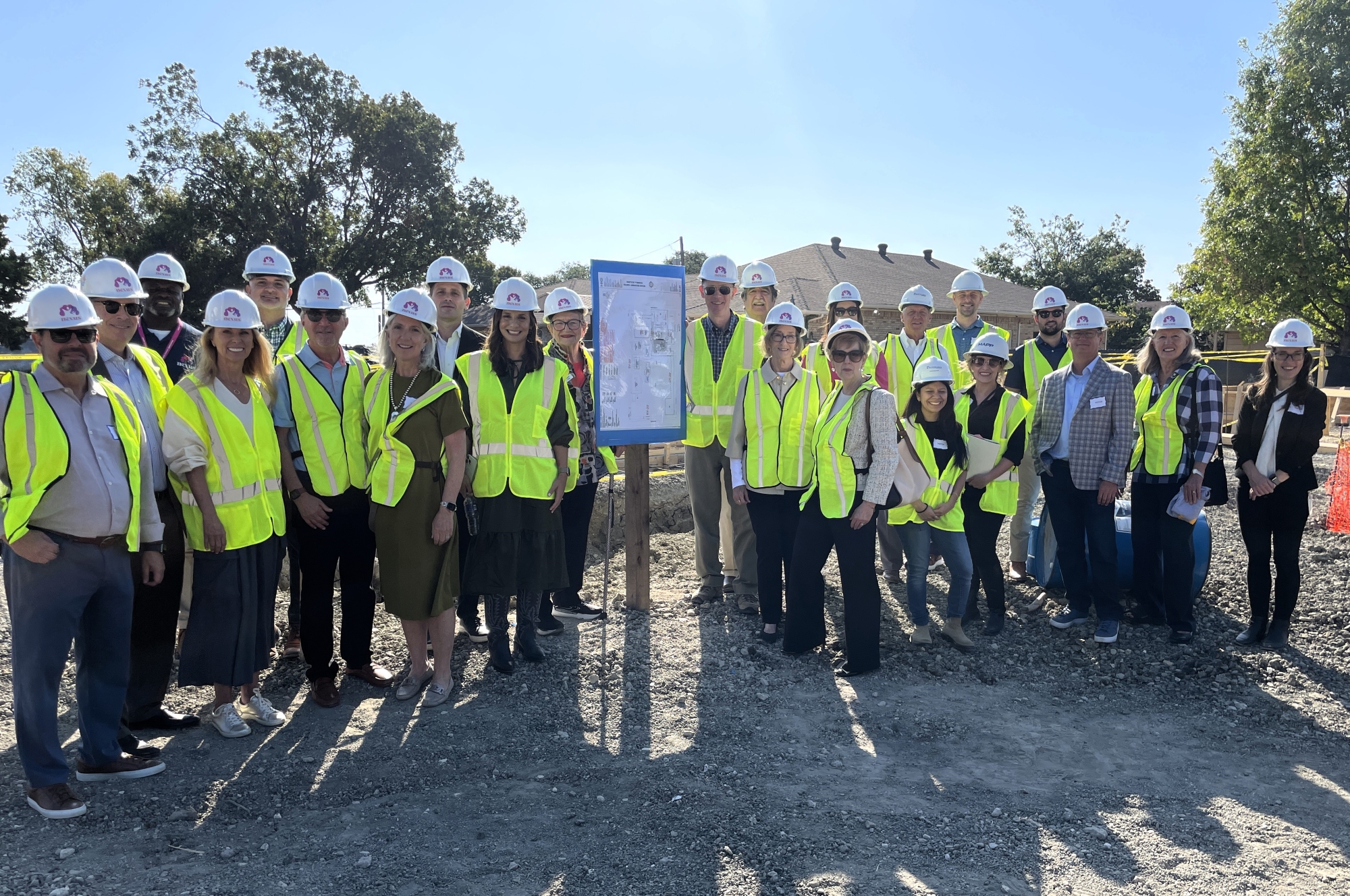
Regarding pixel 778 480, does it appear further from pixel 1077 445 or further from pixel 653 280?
pixel 1077 445

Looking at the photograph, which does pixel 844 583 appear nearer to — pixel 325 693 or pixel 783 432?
pixel 783 432

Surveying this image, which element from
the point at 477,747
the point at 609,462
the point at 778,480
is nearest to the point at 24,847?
the point at 477,747

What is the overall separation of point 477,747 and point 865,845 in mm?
1904

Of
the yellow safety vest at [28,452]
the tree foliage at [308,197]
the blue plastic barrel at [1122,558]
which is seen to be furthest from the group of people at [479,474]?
the tree foliage at [308,197]

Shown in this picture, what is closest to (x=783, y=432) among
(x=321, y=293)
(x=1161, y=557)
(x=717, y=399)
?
(x=717, y=399)

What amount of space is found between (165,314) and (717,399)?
342cm

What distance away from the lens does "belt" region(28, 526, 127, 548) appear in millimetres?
3414

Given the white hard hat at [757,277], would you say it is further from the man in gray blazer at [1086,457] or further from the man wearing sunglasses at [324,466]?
the man wearing sunglasses at [324,466]

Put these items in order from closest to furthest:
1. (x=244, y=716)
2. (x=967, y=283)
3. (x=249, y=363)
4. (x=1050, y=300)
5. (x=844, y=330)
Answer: (x=249, y=363), (x=244, y=716), (x=844, y=330), (x=1050, y=300), (x=967, y=283)

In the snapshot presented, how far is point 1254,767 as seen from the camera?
407 cm

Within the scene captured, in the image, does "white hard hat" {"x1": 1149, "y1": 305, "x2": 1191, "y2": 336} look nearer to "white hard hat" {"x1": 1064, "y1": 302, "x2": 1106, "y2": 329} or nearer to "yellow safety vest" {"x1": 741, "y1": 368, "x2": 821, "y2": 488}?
"white hard hat" {"x1": 1064, "y1": 302, "x2": 1106, "y2": 329}

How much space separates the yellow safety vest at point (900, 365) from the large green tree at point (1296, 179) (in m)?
25.6

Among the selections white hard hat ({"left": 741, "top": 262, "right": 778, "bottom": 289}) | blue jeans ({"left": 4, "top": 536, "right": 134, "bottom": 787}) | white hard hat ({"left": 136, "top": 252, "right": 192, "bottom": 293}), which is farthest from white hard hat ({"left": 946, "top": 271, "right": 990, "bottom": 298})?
blue jeans ({"left": 4, "top": 536, "right": 134, "bottom": 787})

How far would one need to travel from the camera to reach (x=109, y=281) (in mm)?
3883
